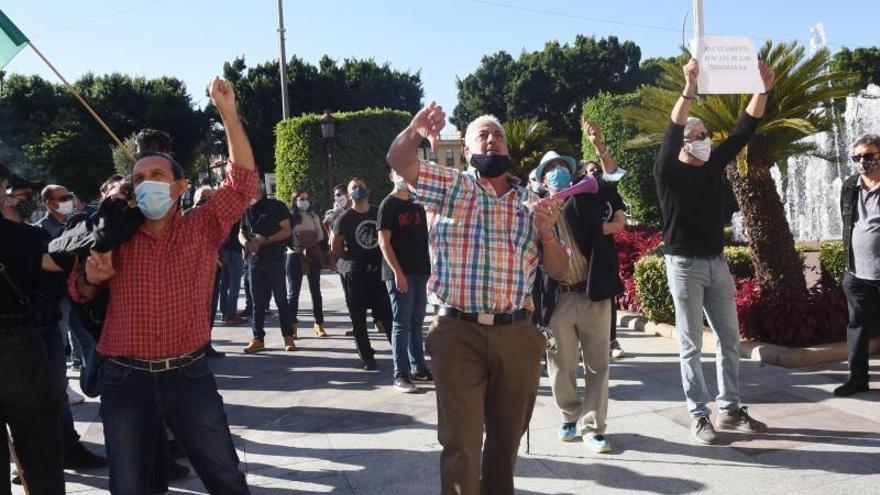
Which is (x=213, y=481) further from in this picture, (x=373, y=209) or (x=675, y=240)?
(x=373, y=209)

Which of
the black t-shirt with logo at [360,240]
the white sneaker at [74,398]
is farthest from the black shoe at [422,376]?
the white sneaker at [74,398]

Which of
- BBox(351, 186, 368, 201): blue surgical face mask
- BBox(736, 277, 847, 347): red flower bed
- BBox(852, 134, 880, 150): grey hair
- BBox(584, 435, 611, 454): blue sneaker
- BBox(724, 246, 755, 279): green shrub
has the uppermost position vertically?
BBox(852, 134, 880, 150): grey hair

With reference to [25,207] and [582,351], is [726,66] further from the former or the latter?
[25,207]

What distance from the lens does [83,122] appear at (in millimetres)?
42031

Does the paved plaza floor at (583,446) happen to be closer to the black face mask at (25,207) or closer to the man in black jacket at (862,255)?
the man in black jacket at (862,255)

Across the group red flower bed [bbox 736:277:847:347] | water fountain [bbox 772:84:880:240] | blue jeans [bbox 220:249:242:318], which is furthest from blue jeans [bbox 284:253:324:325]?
water fountain [bbox 772:84:880:240]

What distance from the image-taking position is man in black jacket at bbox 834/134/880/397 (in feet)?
17.3

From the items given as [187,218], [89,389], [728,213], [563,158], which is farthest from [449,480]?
[728,213]

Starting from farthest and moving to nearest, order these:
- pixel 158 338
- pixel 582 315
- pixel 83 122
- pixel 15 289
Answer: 1. pixel 83 122
2. pixel 582 315
3. pixel 15 289
4. pixel 158 338

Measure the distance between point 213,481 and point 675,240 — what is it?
310 centimetres

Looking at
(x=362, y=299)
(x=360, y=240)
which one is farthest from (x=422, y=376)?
(x=360, y=240)

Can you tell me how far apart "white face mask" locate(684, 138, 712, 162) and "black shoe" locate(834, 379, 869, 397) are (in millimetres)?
2070

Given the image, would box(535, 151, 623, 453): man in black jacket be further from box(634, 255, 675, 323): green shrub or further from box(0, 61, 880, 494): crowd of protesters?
Answer: box(634, 255, 675, 323): green shrub

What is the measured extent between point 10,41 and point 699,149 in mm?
4531
